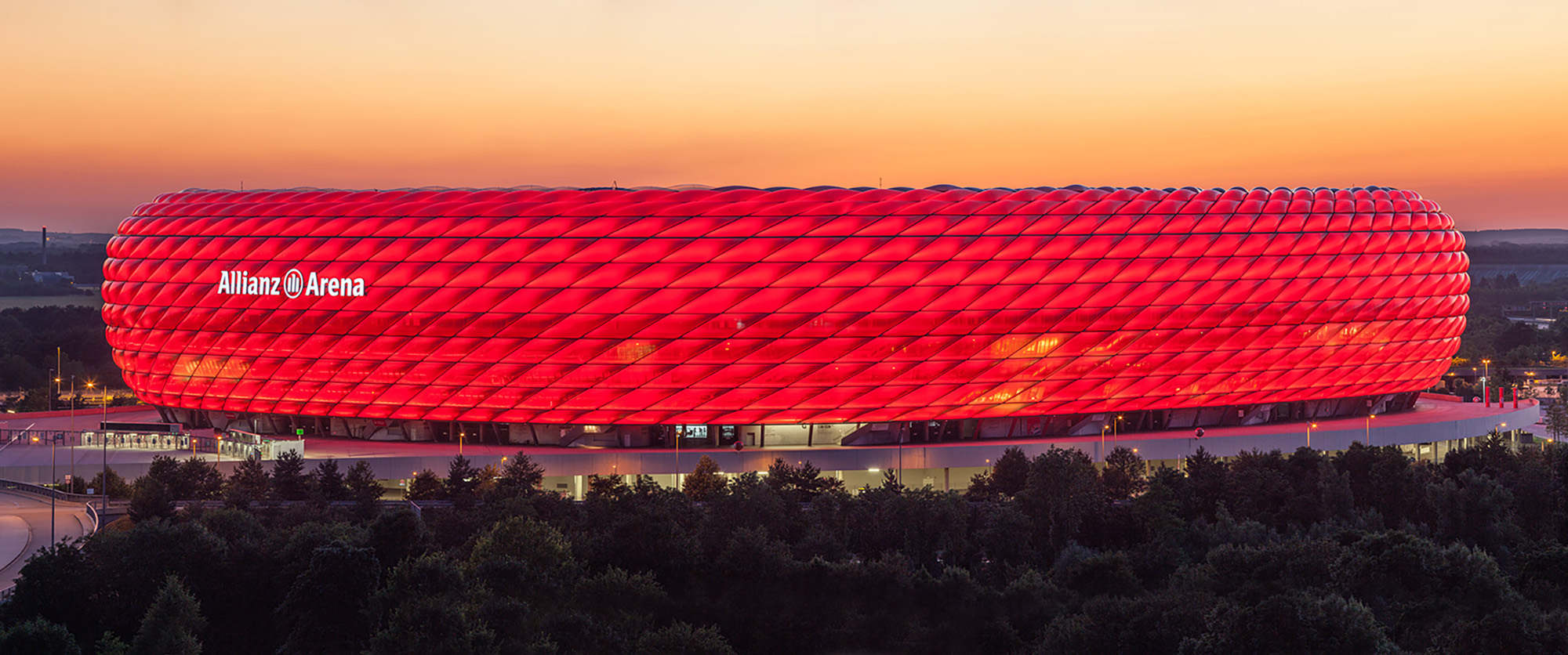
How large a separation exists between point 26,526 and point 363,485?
1261cm

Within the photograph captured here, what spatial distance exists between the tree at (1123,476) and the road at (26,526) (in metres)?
40.5

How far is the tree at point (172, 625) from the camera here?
3592 cm

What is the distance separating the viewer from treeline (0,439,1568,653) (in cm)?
3759

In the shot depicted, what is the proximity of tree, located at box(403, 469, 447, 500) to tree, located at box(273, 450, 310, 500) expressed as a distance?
13.8 ft

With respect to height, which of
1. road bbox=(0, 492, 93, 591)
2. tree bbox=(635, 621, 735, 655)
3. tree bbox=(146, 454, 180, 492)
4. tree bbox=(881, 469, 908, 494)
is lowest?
tree bbox=(635, 621, 735, 655)

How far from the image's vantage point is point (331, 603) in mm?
40531

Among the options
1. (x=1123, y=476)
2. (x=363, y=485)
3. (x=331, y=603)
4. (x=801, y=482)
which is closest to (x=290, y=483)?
(x=363, y=485)

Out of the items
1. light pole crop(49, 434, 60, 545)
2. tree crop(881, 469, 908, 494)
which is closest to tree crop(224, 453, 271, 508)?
light pole crop(49, 434, 60, 545)

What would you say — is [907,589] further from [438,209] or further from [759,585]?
[438,209]

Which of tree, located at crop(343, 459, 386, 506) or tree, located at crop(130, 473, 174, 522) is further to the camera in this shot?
tree, located at crop(343, 459, 386, 506)

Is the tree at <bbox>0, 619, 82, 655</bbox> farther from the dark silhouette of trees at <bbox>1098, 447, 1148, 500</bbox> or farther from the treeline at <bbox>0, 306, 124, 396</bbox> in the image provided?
the treeline at <bbox>0, 306, 124, 396</bbox>

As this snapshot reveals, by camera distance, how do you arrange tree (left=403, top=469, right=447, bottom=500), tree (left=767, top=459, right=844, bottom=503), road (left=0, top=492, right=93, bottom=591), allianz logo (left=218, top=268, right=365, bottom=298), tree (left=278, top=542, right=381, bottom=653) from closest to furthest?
tree (left=278, top=542, right=381, bottom=653)
road (left=0, top=492, right=93, bottom=591)
tree (left=767, top=459, right=844, bottom=503)
tree (left=403, top=469, right=447, bottom=500)
allianz logo (left=218, top=268, right=365, bottom=298)

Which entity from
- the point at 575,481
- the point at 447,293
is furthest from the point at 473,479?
the point at 447,293

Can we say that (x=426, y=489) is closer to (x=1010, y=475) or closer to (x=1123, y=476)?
(x=1010, y=475)
